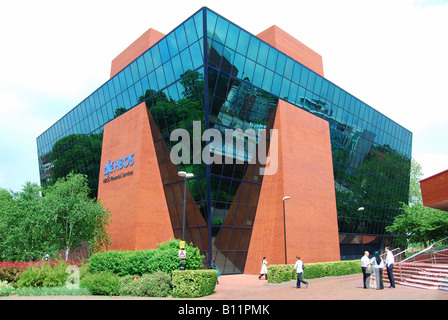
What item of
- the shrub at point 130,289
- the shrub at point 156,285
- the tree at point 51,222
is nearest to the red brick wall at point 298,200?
the shrub at point 156,285

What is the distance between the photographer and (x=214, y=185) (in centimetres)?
2569

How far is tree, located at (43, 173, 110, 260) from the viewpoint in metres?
26.2

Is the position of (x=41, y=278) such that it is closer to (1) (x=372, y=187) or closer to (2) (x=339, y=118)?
(2) (x=339, y=118)

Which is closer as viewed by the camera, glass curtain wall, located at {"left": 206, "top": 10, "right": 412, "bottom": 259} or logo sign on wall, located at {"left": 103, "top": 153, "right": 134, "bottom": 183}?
glass curtain wall, located at {"left": 206, "top": 10, "right": 412, "bottom": 259}

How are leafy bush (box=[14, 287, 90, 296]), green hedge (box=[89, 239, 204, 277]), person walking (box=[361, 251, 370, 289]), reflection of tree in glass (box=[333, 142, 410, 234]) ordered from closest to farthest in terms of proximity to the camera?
leafy bush (box=[14, 287, 90, 296]) → person walking (box=[361, 251, 370, 289]) → green hedge (box=[89, 239, 204, 277]) → reflection of tree in glass (box=[333, 142, 410, 234])

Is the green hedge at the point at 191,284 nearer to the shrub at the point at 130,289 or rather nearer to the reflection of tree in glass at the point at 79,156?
the shrub at the point at 130,289

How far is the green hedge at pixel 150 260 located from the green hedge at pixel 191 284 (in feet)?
6.71

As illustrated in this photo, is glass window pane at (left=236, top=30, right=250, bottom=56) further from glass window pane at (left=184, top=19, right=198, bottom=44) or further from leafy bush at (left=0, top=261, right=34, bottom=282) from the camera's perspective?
leafy bush at (left=0, top=261, right=34, bottom=282)

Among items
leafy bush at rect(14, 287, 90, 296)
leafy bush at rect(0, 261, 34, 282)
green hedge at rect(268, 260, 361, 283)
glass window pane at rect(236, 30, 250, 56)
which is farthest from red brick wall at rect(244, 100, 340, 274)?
leafy bush at rect(0, 261, 34, 282)

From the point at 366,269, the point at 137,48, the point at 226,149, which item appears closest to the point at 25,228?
the point at 226,149

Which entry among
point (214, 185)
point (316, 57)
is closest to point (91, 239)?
point (214, 185)

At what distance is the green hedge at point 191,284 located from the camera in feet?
50.9

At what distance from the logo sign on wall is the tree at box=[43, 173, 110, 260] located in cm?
370

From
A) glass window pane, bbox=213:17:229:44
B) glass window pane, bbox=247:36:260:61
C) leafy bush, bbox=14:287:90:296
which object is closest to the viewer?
leafy bush, bbox=14:287:90:296
